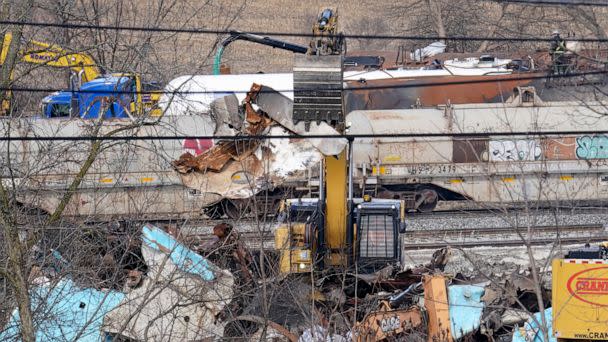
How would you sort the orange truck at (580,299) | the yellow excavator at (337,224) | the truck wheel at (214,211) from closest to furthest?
1. the yellow excavator at (337,224)
2. the orange truck at (580,299)
3. the truck wheel at (214,211)

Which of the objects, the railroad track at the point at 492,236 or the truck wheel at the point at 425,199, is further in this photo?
the truck wheel at the point at 425,199

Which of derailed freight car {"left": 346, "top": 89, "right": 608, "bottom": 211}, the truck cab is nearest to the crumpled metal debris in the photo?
the truck cab

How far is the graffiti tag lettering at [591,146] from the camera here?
907 inches

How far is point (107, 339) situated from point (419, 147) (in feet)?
39.3

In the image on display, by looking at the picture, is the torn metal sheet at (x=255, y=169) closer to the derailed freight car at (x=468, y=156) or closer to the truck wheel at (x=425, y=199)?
the derailed freight car at (x=468, y=156)

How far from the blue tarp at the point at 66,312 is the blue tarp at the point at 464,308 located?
14.3 ft

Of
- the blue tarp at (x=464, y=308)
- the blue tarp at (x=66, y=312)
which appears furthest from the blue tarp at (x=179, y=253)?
the blue tarp at (x=464, y=308)

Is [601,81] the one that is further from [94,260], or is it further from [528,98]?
[94,260]

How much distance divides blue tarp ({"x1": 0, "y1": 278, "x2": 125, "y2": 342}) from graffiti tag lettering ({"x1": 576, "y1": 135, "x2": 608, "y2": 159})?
13.9 meters

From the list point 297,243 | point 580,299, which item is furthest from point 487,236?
point 580,299

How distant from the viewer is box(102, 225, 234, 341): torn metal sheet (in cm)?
1223

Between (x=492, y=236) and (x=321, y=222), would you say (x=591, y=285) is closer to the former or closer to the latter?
(x=321, y=222)

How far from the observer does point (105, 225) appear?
48.1 ft

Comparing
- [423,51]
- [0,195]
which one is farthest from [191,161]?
[423,51]
